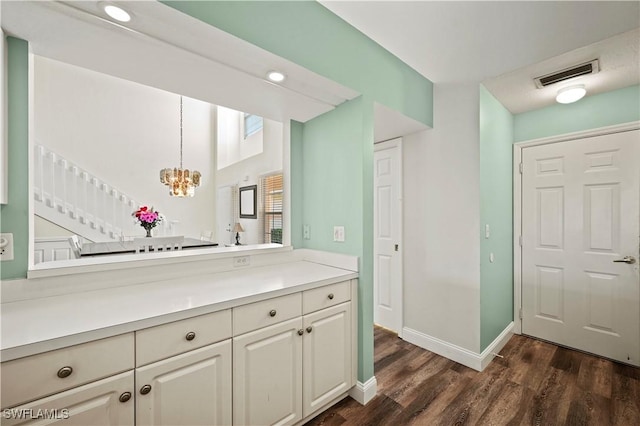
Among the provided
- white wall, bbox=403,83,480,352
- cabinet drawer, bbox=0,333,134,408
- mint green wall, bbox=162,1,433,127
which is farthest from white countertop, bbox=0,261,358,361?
mint green wall, bbox=162,1,433,127

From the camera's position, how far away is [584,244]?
2.50m

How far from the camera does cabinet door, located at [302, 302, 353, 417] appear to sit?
1625 mm

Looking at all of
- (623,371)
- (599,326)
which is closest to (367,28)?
(599,326)

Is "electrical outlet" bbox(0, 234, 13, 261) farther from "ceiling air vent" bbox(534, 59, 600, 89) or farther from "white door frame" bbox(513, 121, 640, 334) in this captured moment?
"white door frame" bbox(513, 121, 640, 334)

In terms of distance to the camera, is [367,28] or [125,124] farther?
[125,124]

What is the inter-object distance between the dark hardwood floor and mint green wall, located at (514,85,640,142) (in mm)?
2144

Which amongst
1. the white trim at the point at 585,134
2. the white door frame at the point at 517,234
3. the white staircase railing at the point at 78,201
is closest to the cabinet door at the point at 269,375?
the white door frame at the point at 517,234

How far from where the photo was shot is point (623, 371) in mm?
2213

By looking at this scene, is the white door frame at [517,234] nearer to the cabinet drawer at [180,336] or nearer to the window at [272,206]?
the cabinet drawer at [180,336]

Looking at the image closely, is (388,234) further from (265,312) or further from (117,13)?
(117,13)

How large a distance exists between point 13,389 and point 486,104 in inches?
129

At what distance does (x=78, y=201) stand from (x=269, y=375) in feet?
17.3

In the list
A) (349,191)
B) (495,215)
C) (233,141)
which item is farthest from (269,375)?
(233,141)

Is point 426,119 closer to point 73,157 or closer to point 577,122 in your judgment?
point 577,122
